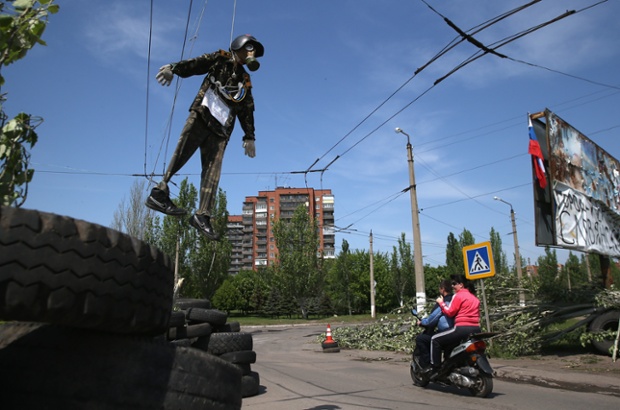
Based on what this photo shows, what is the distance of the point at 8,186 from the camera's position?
9.35ft

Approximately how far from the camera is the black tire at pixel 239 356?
6.58m

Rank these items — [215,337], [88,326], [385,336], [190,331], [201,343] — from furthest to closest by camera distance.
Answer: [385,336] < [215,337] < [201,343] < [190,331] < [88,326]

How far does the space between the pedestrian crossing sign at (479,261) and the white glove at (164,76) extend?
900 cm

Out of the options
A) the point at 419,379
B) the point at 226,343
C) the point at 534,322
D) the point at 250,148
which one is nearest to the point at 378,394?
the point at 419,379

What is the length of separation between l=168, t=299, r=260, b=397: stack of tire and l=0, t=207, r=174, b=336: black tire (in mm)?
3189

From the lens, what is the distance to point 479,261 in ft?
37.7

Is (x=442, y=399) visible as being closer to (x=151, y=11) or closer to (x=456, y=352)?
(x=456, y=352)

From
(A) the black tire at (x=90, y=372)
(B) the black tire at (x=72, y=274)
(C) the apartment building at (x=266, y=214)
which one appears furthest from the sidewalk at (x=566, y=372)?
(C) the apartment building at (x=266, y=214)

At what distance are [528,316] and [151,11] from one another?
11.6 metres

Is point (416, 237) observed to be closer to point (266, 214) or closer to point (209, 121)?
point (209, 121)

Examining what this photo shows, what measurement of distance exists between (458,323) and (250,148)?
4424 millimetres

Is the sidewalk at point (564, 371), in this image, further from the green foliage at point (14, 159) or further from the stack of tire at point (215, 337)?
the green foliage at point (14, 159)

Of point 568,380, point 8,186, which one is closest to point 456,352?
point 568,380

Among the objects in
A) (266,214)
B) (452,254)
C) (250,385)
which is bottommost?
(250,385)
